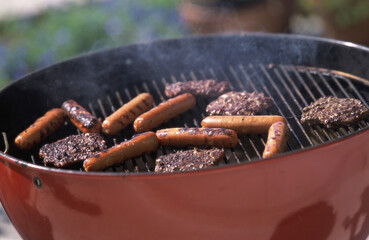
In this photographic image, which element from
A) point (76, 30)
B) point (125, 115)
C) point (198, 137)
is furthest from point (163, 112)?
point (76, 30)

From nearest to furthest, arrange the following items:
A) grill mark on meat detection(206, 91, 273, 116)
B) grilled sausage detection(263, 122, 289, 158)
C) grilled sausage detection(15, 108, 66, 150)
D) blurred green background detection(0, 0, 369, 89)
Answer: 1. grilled sausage detection(263, 122, 289, 158)
2. grilled sausage detection(15, 108, 66, 150)
3. grill mark on meat detection(206, 91, 273, 116)
4. blurred green background detection(0, 0, 369, 89)

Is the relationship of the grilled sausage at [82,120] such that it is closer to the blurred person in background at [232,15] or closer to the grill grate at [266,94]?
the grill grate at [266,94]

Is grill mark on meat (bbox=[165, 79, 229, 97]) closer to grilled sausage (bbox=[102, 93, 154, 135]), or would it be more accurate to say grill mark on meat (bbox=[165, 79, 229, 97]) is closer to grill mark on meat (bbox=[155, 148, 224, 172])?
grilled sausage (bbox=[102, 93, 154, 135])

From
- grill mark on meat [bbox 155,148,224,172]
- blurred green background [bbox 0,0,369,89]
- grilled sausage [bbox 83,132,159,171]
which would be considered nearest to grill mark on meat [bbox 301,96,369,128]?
grill mark on meat [bbox 155,148,224,172]

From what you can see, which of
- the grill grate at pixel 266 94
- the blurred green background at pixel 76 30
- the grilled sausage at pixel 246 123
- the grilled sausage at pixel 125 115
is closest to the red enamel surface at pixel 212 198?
the grill grate at pixel 266 94

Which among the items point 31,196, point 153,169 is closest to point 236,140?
point 153,169

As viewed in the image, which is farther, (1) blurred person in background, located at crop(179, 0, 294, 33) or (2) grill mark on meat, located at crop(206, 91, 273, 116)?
(1) blurred person in background, located at crop(179, 0, 294, 33)

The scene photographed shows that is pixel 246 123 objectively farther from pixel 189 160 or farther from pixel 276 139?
pixel 189 160
